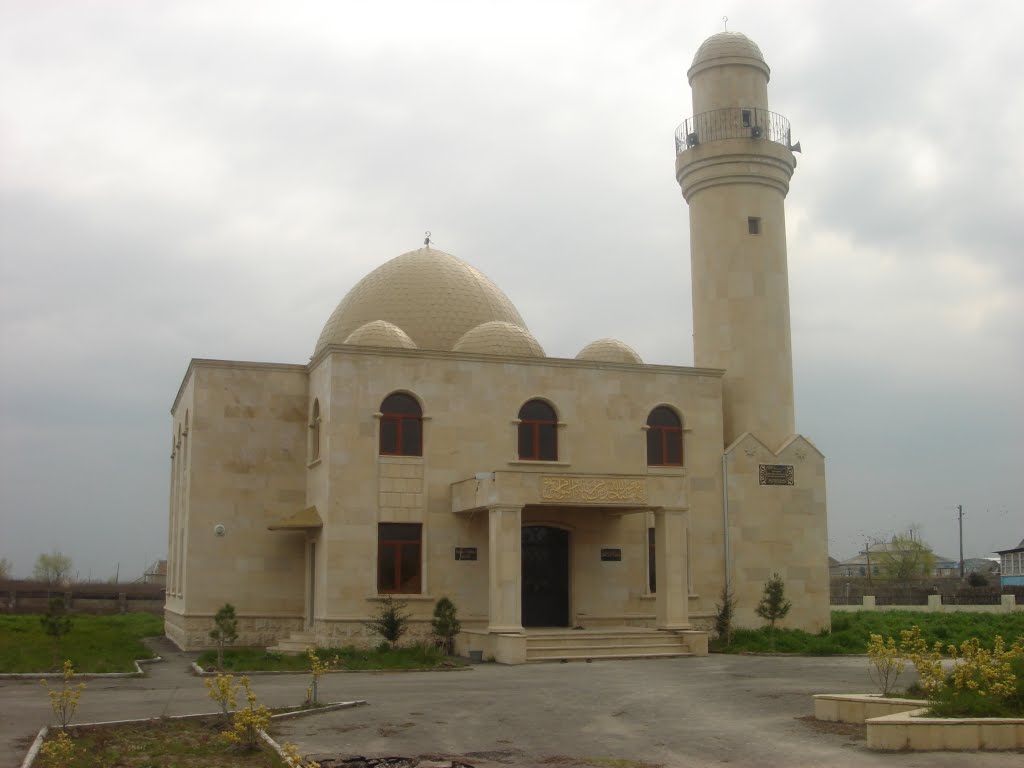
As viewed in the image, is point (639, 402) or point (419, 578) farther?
point (639, 402)

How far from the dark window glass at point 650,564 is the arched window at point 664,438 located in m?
1.71

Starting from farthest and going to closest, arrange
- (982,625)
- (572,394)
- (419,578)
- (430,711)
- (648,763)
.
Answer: (982,625)
(572,394)
(419,578)
(430,711)
(648,763)

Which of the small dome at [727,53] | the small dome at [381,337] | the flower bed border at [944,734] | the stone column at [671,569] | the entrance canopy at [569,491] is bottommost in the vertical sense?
the flower bed border at [944,734]

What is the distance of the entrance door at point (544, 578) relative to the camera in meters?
25.4

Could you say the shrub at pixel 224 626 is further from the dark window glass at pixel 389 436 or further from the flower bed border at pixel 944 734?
the flower bed border at pixel 944 734

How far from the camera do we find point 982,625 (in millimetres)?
28906

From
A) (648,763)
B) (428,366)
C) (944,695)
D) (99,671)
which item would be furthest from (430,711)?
(428,366)

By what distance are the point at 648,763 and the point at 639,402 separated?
16.6 metres

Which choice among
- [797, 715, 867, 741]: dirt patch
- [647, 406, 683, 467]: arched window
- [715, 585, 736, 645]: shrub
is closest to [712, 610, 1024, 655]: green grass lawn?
[715, 585, 736, 645]: shrub

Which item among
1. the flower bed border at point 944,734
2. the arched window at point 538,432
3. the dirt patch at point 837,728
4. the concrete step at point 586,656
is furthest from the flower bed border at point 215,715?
the arched window at point 538,432

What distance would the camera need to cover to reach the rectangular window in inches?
954

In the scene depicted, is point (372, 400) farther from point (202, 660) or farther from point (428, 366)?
point (202, 660)

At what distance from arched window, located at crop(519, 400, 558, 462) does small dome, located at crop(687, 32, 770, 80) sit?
1096 centimetres

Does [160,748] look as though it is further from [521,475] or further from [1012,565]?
[1012,565]
